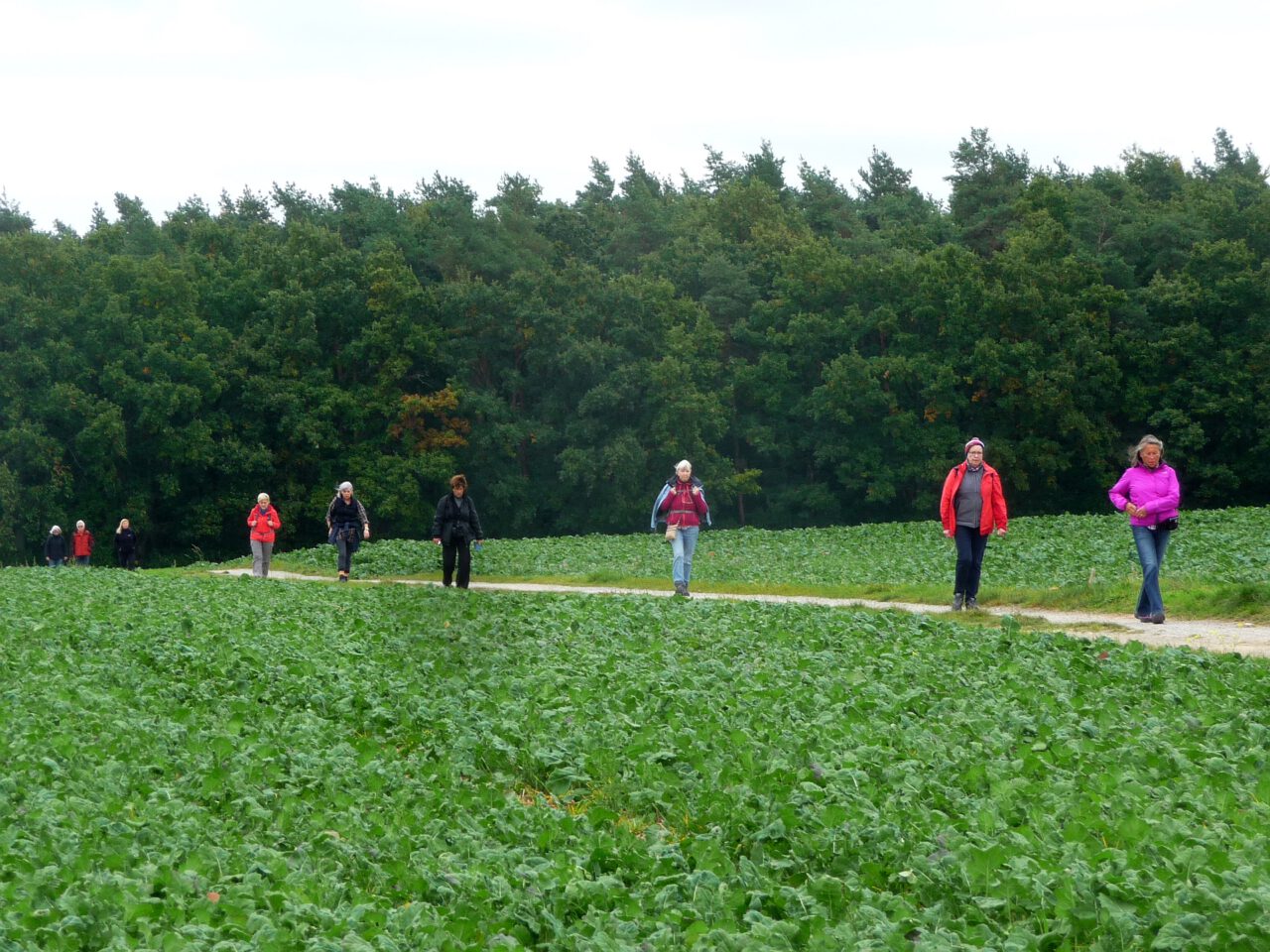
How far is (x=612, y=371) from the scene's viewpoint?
66375 mm

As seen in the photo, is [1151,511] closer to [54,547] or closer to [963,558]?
[963,558]

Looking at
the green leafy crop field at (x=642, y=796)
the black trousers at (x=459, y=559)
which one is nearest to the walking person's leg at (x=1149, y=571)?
the green leafy crop field at (x=642, y=796)

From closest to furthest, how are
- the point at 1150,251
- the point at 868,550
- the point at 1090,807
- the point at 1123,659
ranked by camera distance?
the point at 1090,807, the point at 1123,659, the point at 868,550, the point at 1150,251

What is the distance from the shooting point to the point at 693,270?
74500 mm

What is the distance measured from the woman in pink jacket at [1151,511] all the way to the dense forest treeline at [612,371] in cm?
4764

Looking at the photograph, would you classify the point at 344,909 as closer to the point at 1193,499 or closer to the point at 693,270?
the point at 1193,499

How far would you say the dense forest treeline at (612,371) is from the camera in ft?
205

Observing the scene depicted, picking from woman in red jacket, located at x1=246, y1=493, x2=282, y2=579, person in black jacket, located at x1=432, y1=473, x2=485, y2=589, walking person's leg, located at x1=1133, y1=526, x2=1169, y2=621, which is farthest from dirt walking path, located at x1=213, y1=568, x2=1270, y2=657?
woman in red jacket, located at x1=246, y1=493, x2=282, y2=579

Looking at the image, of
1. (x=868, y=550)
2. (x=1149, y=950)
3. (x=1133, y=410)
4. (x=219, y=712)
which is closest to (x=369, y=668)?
(x=219, y=712)

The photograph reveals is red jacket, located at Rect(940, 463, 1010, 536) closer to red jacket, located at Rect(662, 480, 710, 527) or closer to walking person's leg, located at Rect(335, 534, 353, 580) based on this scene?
red jacket, located at Rect(662, 480, 710, 527)

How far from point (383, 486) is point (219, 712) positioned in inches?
2084


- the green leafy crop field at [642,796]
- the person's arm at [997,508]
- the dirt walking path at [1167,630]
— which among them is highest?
the person's arm at [997,508]

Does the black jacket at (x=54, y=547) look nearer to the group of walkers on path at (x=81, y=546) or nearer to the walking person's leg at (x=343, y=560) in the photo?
the group of walkers on path at (x=81, y=546)

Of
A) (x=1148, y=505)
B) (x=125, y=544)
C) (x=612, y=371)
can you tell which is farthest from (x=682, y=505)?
(x=612, y=371)
